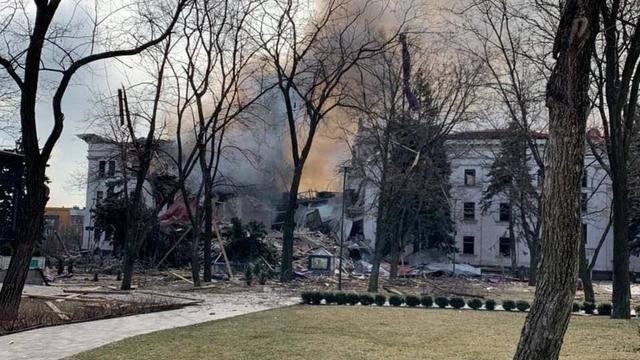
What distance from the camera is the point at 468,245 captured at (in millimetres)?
52969

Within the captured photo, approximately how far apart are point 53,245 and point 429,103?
2874cm

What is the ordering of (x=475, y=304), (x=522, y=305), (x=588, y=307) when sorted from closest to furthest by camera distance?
(x=588, y=307), (x=522, y=305), (x=475, y=304)

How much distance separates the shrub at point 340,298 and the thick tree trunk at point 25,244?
847 cm

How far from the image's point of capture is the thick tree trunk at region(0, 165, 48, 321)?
11344 mm

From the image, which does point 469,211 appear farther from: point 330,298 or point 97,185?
point 330,298

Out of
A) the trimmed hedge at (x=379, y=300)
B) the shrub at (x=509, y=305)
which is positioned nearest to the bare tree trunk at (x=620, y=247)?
the shrub at (x=509, y=305)

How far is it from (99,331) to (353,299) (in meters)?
7.96

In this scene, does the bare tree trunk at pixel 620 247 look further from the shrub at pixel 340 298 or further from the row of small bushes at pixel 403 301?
the shrub at pixel 340 298

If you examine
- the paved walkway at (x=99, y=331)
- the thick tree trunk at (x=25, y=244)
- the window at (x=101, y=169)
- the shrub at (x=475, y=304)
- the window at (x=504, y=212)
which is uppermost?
the window at (x=101, y=169)

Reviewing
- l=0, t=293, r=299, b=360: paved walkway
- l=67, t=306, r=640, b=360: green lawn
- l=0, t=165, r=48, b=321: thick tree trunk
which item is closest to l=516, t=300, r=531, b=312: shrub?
l=67, t=306, r=640, b=360: green lawn

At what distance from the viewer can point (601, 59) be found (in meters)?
16.0

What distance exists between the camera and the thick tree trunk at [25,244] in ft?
37.2

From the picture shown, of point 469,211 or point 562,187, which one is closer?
point 562,187

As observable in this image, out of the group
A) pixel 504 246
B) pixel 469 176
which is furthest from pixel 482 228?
pixel 469 176
